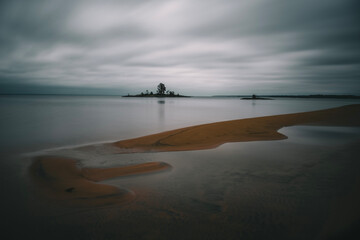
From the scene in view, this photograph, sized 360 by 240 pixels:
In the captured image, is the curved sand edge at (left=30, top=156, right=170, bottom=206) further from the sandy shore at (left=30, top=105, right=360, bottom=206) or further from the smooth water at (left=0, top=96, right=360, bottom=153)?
the smooth water at (left=0, top=96, right=360, bottom=153)

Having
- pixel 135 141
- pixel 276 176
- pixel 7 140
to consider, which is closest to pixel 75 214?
pixel 276 176

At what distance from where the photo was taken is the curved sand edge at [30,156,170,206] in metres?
3.55

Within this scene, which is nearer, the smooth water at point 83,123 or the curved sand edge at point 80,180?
the curved sand edge at point 80,180

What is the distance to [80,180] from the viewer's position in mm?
4359

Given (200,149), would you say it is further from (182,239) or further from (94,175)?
(182,239)

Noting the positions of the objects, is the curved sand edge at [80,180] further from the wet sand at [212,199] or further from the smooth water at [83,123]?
the smooth water at [83,123]

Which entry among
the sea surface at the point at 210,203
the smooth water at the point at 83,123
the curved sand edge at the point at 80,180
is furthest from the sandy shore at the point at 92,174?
the smooth water at the point at 83,123

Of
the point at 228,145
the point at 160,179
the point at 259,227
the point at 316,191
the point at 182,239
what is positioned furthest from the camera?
the point at 228,145

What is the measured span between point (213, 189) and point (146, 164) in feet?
7.35

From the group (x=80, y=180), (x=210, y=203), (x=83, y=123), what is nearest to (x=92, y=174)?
(x=80, y=180)

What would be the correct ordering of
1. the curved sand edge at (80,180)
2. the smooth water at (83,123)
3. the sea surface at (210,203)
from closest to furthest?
the sea surface at (210,203) → the curved sand edge at (80,180) → the smooth water at (83,123)

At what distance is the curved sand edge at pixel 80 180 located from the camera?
3549 millimetres

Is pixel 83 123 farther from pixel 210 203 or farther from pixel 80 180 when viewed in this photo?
pixel 210 203

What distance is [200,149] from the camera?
7098mm
